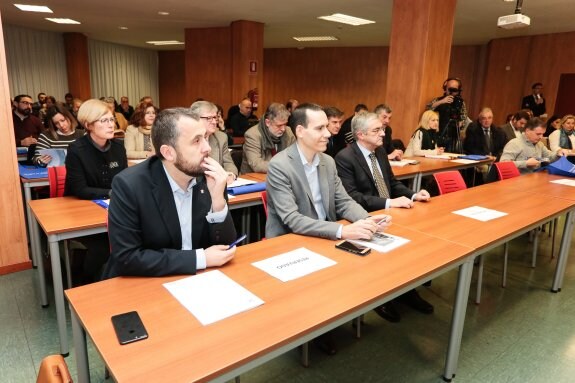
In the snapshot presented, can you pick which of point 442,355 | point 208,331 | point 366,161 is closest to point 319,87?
point 366,161

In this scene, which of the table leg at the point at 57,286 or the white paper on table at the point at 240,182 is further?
the white paper on table at the point at 240,182

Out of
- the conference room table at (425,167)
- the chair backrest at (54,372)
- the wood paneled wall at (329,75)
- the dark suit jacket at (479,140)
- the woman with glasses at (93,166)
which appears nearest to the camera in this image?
the chair backrest at (54,372)

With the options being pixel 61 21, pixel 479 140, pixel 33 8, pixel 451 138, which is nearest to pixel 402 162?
pixel 451 138

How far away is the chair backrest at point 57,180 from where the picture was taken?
3.23 metres

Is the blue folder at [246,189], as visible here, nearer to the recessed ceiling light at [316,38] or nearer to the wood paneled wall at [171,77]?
the recessed ceiling light at [316,38]

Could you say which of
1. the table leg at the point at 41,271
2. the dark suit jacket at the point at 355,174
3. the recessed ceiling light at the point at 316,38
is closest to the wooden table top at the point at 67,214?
the table leg at the point at 41,271

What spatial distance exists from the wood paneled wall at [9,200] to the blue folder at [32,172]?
0.22 m

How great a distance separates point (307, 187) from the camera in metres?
2.51

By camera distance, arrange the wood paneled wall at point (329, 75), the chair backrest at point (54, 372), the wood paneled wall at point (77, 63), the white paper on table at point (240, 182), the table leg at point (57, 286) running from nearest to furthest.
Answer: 1. the chair backrest at point (54, 372)
2. the table leg at point (57, 286)
3. the white paper on table at point (240, 182)
4. the wood paneled wall at point (77, 63)
5. the wood paneled wall at point (329, 75)

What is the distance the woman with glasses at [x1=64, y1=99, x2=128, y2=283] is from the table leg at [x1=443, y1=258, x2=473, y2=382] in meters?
2.35

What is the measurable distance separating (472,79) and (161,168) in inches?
484

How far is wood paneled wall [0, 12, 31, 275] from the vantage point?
324 cm

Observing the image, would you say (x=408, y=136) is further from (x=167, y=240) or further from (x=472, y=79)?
(x=472, y=79)

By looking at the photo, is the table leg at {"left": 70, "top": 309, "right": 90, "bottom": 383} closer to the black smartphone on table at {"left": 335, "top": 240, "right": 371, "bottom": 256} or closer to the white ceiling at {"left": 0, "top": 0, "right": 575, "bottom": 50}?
the black smartphone on table at {"left": 335, "top": 240, "right": 371, "bottom": 256}
